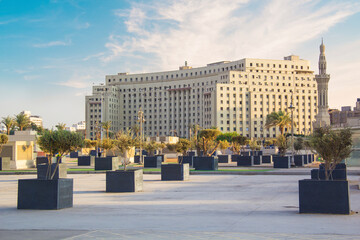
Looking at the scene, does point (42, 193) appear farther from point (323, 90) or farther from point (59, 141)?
point (323, 90)

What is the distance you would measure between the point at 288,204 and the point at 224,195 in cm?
339

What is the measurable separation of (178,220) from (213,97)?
145002 millimetres

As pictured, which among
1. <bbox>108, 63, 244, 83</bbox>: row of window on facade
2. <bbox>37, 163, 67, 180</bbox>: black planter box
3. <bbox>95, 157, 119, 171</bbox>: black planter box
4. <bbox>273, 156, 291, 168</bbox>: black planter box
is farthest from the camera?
<bbox>108, 63, 244, 83</bbox>: row of window on facade

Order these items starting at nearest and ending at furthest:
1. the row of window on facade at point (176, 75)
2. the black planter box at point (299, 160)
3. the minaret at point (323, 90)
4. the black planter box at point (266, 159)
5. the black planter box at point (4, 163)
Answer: the black planter box at point (4, 163)
the black planter box at point (299, 160)
the black planter box at point (266, 159)
the minaret at point (323, 90)
the row of window on facade at point (176, 75)

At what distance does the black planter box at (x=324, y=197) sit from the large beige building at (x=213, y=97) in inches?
5308

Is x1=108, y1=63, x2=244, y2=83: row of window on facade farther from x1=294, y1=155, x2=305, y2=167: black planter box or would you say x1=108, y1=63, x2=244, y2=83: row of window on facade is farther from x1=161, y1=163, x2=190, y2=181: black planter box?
x1=161, y1=163, x2=190, y2=181: black planter box

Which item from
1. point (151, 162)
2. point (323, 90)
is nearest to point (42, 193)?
point (151, 162)

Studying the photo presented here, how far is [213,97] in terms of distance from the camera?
15488 cm

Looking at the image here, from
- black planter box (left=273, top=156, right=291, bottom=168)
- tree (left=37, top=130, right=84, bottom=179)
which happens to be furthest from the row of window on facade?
tree (left=37, top=130, right=84, bottom=179)

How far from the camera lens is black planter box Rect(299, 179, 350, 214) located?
11.3 meters

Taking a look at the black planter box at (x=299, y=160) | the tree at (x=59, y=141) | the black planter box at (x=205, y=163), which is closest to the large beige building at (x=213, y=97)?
the black planter box at (x=299, y=160)

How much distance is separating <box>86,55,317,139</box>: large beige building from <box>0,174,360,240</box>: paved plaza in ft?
430

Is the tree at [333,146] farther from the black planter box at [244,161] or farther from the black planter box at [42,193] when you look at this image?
the black planter box at [244,161]

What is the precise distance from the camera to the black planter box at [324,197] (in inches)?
445
